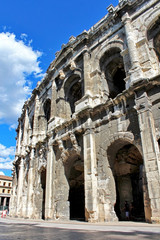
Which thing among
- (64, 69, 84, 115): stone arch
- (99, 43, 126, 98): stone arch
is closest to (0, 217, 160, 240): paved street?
(99, 43, 126, 98): stone arch

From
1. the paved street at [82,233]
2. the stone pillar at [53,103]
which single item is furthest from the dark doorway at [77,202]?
the paved street at [82,233]

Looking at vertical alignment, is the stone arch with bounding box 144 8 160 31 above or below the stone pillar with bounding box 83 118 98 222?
above

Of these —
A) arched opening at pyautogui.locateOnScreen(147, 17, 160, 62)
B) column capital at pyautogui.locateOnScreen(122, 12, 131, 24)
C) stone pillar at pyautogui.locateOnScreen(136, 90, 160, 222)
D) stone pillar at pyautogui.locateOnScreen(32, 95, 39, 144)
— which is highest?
column capital at pyautogui.locateOnScreen(122, 12, 131, 24)

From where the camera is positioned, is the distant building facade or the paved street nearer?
the paved street

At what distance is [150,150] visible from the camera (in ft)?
22.5

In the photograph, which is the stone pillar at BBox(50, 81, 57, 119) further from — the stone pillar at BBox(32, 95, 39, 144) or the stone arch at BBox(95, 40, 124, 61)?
the stone arch at BBox(95, 40, 124, 61)

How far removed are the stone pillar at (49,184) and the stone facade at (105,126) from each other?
0.17 feet

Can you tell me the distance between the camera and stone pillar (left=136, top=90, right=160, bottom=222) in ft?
20.7

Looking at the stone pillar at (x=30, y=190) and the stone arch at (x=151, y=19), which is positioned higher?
the stone arch at (x=151, y=19)

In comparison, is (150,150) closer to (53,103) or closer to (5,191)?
(53,103)

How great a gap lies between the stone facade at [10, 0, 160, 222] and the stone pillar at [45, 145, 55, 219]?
0.17 feet

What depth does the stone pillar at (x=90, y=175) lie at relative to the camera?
8.18 metres

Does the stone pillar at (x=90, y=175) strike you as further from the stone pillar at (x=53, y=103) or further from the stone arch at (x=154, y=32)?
the stone arch at (x=154, y=32)

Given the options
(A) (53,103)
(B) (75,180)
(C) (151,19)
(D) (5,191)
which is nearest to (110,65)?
(C) (151,19)
